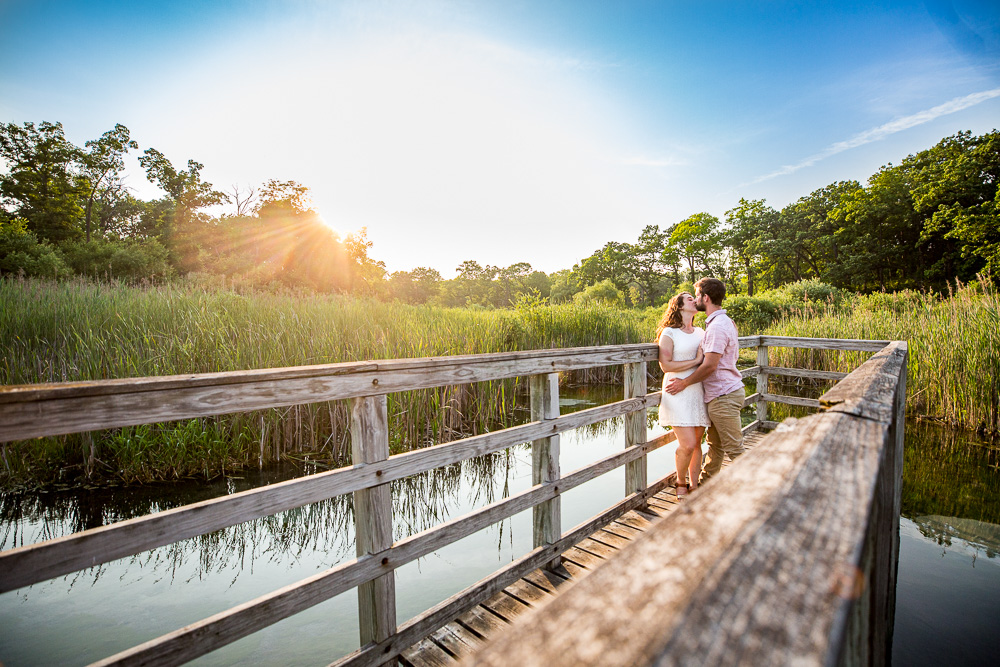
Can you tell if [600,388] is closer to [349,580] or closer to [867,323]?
[867,323]

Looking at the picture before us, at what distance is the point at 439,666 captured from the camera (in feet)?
6.93

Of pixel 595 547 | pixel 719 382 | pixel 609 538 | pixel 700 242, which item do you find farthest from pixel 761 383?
pixel 700 242

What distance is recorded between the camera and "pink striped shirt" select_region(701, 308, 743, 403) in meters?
3.37

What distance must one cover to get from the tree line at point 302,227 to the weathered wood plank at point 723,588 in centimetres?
2017

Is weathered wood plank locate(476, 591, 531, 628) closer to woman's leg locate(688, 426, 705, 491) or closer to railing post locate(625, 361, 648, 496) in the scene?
railing post locate(625, 361, 648, 496)

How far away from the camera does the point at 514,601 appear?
2.59 m

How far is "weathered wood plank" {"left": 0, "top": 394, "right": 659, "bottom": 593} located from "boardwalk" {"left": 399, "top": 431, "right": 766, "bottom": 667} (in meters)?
0.82

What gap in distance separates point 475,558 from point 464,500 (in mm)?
1012

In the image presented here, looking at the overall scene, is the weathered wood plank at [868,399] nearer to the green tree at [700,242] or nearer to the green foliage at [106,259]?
the green foliage at [106,259]

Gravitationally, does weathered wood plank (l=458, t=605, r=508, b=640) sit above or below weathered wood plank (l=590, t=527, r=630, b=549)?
above

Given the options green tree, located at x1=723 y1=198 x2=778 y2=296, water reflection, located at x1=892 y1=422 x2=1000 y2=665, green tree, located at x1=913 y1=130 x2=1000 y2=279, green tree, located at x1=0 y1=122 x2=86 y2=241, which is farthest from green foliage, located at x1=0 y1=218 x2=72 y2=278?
green tree, located at x1=723 y1=198 x2=778 y2=296

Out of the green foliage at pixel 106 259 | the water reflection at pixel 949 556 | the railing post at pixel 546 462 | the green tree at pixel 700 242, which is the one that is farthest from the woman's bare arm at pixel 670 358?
the green tree at pixel 700 242

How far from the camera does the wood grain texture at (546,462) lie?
9.63 ft

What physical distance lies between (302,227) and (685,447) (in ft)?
107
